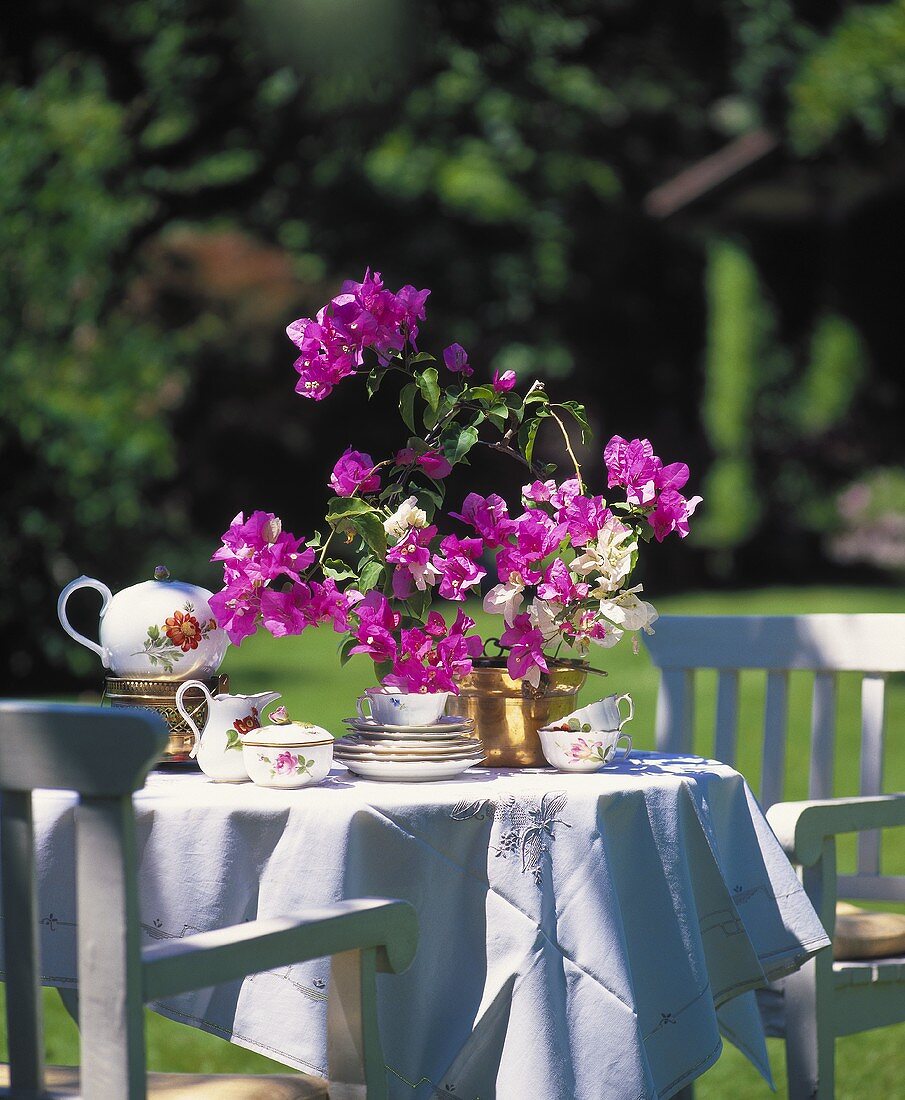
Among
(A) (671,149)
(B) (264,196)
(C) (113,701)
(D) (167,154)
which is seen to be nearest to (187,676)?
(C) (113,701)

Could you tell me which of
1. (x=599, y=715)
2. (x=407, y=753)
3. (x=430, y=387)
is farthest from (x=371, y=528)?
(x=599, y=715)

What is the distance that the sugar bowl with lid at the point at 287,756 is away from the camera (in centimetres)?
230

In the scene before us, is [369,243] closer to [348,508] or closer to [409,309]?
[409,309]

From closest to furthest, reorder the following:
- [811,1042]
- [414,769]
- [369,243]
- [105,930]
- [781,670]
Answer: [105,930], [414,769], [811,1042], [781,670], [369,243]

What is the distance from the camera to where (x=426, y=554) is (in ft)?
7.91

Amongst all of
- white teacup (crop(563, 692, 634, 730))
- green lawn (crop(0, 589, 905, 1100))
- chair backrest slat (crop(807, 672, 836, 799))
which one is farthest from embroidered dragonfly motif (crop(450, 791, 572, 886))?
green lawn (crop(0, 589, 905, 1100))

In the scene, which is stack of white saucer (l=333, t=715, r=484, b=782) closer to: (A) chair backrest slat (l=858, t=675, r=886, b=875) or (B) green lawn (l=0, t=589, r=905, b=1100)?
(A) chair backrest slat (l=858, t=675, r=886, b=875)

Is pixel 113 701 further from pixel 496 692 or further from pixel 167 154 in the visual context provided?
pixel 167 154

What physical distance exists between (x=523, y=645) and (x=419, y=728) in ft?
0.70

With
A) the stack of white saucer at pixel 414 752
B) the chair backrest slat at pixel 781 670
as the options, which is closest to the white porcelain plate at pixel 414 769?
the stack of white saucer at pixel 414 752

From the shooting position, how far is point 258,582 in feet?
7.91

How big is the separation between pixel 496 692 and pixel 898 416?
1441 centimetres

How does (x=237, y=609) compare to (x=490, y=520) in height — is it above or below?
below

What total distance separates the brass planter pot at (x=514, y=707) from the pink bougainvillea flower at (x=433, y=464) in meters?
0.34
